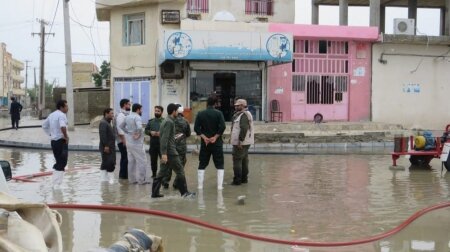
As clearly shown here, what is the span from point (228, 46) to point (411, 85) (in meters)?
9.91

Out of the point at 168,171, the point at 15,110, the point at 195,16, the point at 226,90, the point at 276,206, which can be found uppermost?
the point at 195,16

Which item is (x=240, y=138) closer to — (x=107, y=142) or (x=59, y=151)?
(x=107, y=142)

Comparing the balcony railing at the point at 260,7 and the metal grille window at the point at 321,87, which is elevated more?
the balcony railing at the point at 260,7

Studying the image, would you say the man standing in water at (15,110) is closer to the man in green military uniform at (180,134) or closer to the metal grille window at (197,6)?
the metal grille window at (197,6)

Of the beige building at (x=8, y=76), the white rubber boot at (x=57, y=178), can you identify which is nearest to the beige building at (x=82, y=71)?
the beige building at (x=8, y=76)

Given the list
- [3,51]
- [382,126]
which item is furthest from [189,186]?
[3,51]

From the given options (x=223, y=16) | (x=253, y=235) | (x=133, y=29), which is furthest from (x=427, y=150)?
(x=133, y=29)

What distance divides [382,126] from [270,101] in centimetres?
509

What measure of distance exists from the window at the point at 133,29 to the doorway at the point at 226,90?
13.9ft

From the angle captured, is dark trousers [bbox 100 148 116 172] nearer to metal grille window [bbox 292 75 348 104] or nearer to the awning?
the awning

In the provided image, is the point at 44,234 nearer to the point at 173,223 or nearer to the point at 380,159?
the point at 173,223

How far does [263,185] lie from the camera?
36.3 ft

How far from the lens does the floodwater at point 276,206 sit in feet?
21.6

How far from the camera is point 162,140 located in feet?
30.1
